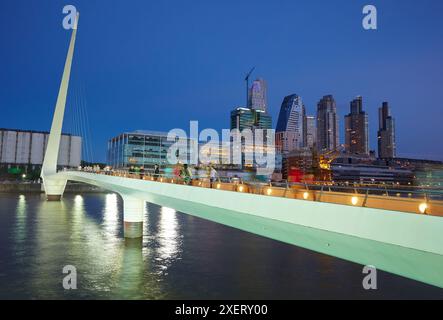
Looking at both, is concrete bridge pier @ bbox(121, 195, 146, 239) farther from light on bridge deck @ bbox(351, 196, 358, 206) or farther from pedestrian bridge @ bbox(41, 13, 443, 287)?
light on bridge deck @ bbox(351, 196, 358, 206)

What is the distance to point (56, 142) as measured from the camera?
78.2m

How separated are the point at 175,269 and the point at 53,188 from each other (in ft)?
231

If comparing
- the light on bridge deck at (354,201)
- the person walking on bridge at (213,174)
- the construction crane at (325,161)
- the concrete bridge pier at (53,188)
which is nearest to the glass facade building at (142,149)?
the concrete bridge pier at (53,188)

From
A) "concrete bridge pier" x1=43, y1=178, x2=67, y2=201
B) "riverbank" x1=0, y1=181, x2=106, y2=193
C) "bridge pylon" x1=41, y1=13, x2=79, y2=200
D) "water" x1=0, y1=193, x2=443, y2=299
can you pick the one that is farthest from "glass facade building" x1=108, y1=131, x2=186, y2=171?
"water" x1=0, y1=193, x2=443, y2=299

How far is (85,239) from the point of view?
129ft

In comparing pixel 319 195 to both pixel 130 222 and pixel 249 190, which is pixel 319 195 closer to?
pixel 249 190

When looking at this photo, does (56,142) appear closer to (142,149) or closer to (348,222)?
(142,149)

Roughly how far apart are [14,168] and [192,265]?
547 feet

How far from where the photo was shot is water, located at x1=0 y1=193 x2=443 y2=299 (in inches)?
896

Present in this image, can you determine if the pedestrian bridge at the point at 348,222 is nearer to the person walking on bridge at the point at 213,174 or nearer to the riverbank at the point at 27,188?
the person walking on bridge at the point at 213,174

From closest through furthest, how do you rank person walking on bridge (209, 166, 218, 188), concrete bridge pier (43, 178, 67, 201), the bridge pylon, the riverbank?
person walking on bridge (209, 166, 218, 188) < the bridge pylon < concrete bridge pier (43, 178, 67, 201) < the riverbank

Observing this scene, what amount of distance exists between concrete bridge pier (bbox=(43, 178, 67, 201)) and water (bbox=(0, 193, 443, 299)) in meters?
44.7
